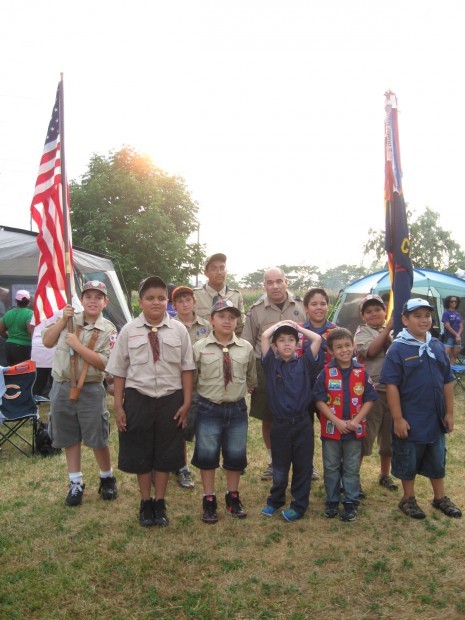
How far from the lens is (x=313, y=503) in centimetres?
379

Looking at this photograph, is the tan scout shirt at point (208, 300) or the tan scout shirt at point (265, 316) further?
the tan scout shirt at point (208, 300)

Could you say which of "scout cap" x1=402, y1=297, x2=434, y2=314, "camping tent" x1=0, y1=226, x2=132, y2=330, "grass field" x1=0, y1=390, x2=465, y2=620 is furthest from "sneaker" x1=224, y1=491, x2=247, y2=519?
"camping tent" x1=0, y1=226, x2=132, y2=330

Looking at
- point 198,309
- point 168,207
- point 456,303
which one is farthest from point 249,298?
point 198,309

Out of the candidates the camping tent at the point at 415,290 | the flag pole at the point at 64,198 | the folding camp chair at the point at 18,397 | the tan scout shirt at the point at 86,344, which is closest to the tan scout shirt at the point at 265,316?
the tan scout shirt at the point at 86,344

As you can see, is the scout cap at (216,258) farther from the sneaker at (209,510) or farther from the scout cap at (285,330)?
the sneaker at (209,510)

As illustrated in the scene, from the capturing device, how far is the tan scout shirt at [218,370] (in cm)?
342

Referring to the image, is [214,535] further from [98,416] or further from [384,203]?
[384,203]

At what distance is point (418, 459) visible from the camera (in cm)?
356

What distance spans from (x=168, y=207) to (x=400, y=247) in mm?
18813

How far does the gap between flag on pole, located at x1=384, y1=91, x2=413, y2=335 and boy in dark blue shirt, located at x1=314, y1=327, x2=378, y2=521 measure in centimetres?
54

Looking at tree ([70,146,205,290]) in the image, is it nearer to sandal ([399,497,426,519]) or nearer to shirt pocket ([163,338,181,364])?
shirt pocket ([163,338,181,364])

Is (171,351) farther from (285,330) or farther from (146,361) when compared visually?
(285,330)

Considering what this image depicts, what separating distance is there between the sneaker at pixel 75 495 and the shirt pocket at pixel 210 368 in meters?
1.38

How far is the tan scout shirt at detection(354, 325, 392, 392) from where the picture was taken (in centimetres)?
383
